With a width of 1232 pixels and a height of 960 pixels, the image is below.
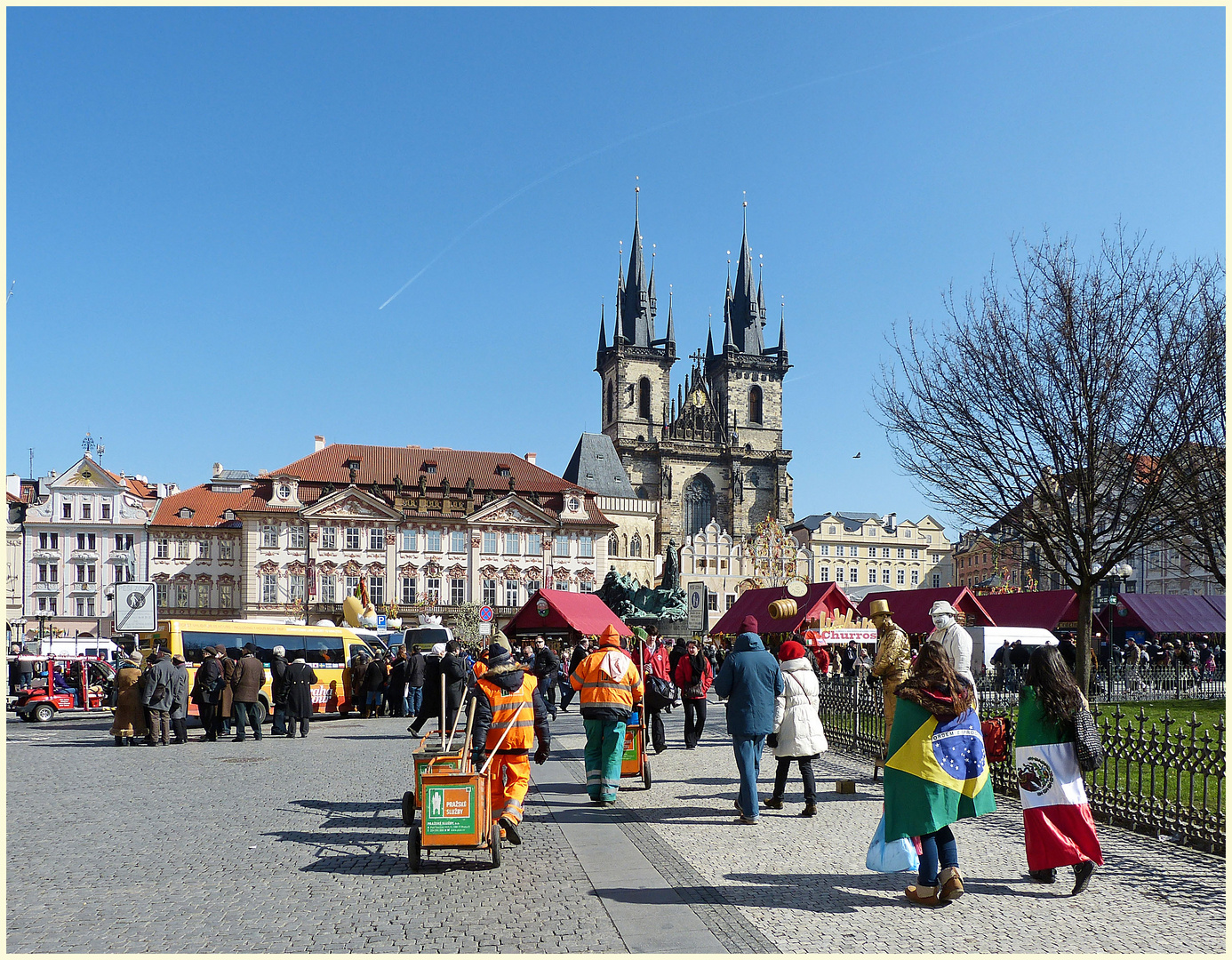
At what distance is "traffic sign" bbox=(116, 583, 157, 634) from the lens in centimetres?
2098

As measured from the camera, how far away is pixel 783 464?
108 meters

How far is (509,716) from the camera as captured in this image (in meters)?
8.47

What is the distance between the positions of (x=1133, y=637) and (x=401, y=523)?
47.3 meters

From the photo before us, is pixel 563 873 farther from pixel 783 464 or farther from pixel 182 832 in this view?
pixel 783 464

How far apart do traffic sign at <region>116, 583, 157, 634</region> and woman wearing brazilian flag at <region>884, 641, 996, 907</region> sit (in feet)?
57.9

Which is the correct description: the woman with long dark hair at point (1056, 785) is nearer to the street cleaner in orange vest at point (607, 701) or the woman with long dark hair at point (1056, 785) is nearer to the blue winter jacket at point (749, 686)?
the blue winter jacket at point (749, 686)

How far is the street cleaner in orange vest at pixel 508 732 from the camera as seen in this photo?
839cm

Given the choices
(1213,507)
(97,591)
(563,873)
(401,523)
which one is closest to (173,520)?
(97,591)

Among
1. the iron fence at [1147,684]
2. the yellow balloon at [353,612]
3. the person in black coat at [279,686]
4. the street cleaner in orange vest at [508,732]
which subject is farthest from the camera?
the yellow balloon at [353,612]

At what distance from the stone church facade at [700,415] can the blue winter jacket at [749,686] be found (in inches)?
3554

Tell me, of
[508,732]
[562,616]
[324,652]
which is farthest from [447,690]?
[562,616]

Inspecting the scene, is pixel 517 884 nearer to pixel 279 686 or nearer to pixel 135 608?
pixel 279 686

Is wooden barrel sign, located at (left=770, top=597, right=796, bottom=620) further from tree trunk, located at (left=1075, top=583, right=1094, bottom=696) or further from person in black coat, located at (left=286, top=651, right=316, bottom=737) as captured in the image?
person in black coat, located at (left=286, top=651, right=316, bottom=737)

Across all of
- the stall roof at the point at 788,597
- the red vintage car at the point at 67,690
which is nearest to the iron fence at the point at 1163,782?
the stall roof at the point at 788,597
